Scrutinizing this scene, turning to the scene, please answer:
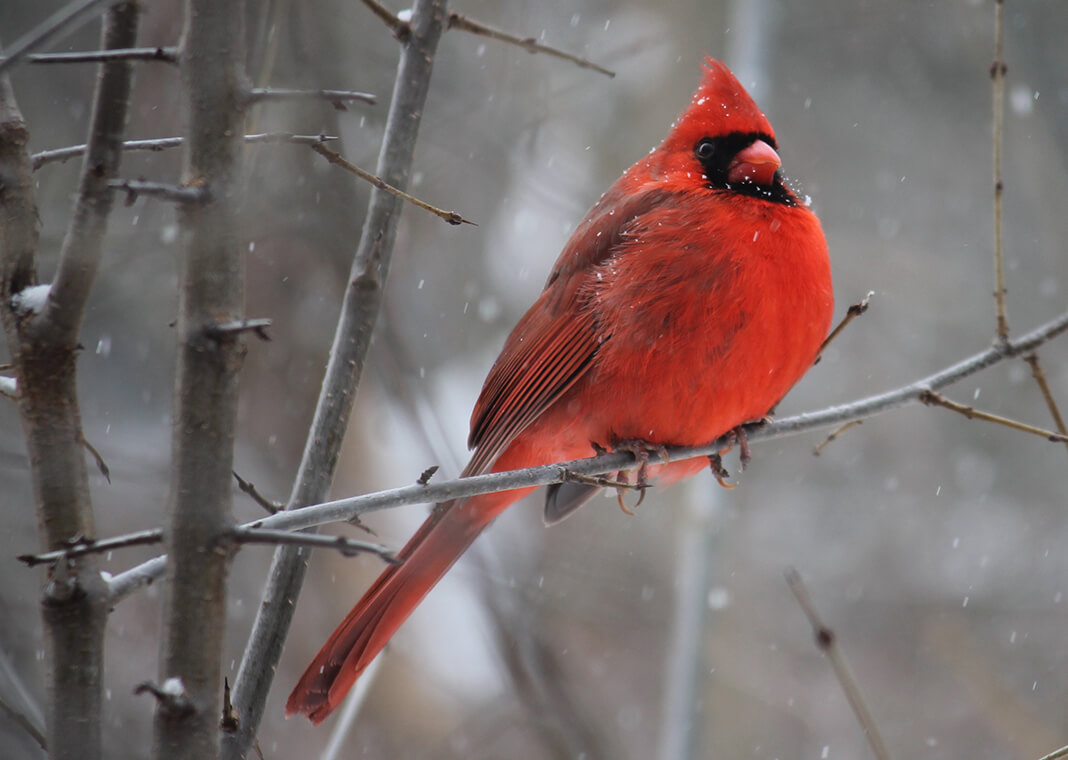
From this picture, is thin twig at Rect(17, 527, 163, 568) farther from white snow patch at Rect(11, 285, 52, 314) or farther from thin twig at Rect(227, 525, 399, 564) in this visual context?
white snow patch at Rect(11, 285, 52, 314)

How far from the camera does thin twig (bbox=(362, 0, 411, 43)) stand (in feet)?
5.56

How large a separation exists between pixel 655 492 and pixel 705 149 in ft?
10.9

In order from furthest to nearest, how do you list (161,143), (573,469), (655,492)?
(655,492) < (573,469) < (161,143)

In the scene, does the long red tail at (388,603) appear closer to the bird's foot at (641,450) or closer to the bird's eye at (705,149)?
the bird's foot at (641,450)

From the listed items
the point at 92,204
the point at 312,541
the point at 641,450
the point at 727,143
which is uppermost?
the point at 727,143

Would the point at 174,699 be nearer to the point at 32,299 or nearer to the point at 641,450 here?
the point at 32,299

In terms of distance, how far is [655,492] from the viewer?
5672 mm

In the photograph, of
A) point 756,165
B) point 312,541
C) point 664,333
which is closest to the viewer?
point 312,541

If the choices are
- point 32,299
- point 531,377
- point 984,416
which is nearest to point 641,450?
point 531,377

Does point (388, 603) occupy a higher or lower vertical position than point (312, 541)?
higher

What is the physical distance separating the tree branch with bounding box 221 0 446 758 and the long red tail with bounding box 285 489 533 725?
9.0 inches

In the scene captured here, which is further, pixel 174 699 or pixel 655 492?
pixel 655 492

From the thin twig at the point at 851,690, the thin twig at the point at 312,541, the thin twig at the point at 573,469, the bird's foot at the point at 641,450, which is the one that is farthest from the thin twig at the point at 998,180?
the thin twig at the point at 312,541

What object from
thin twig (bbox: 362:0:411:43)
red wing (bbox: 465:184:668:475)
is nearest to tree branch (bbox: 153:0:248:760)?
thin twig (bbox: 362:0:411:43)
